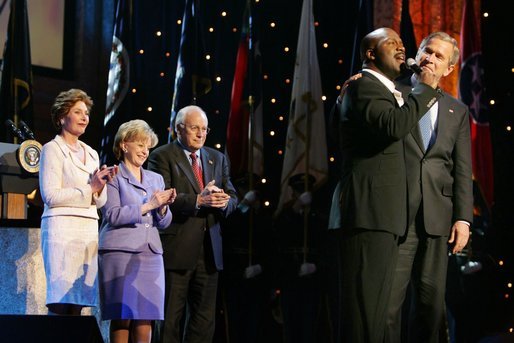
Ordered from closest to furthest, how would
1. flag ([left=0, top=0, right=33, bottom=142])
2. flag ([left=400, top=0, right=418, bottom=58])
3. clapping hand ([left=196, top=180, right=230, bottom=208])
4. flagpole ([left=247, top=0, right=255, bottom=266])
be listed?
1. clapping hand ([left=196, top=180, right=230, bottom=208])
2. flag ([left=0, top=0, right=33, bottom=142])
3. flagpole ([left=247, top=0, right=255, bottom=266])
4. flag ([left=400, top=0, right=418, bottom=58])

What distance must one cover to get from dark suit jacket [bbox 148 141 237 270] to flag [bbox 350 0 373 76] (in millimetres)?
1526

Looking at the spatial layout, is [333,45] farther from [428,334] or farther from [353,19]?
[428,334]

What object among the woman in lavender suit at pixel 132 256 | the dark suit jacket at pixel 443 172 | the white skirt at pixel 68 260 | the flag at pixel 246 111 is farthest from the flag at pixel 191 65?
the dark suit jacket at pixel 443 172

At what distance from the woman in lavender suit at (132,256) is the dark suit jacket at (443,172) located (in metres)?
1.19

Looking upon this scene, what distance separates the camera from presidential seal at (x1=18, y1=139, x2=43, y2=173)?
427 centimetres

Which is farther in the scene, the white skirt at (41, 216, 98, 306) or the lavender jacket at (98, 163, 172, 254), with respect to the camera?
the lavender jacket at (98, 163, 172, 254)

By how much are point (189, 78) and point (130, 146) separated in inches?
49.7

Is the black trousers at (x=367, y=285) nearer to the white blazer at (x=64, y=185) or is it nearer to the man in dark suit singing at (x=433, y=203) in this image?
the man in dark suit singing at (x=433, y=203)

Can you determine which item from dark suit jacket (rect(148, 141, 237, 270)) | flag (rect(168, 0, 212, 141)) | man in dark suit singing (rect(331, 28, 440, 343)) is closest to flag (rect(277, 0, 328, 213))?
flag (rect(168, 0, 212, 141))

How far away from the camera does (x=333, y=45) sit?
6043 millimetres

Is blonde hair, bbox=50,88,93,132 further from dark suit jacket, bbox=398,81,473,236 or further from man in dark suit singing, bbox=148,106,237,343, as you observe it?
dark suit jacket, bbox=398,81,473,236

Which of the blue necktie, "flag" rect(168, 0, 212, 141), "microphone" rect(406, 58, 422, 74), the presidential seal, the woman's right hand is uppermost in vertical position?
"flag" rect(168, 0, 212, 141)

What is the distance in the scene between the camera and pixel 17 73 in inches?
202

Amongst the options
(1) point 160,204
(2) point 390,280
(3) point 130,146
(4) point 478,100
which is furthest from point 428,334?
(4) point 478,100
